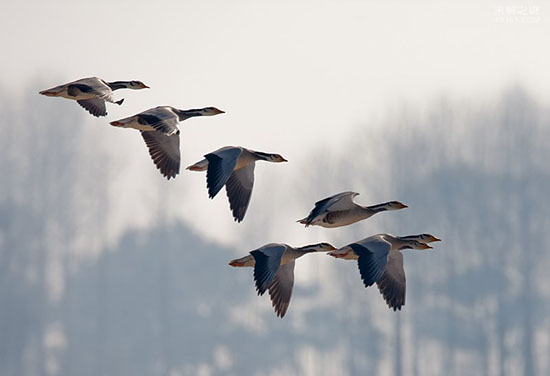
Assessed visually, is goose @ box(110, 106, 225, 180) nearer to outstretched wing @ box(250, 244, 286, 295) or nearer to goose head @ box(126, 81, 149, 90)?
goose head @ box(126, 81, 149, 90)

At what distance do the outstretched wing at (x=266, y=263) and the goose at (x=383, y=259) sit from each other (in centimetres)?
141

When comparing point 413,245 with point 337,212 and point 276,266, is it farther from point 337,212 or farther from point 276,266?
point 276,266

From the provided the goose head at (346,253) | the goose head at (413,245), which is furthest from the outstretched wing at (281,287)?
the goose head at (413,245)

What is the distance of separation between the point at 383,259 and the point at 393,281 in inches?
103

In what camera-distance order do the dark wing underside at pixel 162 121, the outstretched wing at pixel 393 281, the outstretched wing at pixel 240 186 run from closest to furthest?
the dark wing underside at pixel 162 121, the outstretched wing at pixel 240 186, the outstretched wing at pixel 393 281

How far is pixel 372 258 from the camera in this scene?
2898 cm

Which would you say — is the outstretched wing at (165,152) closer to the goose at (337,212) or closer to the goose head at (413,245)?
the goose at (337,212)

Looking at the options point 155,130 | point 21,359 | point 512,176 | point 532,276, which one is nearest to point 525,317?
point 532,276

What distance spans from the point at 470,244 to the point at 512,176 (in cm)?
593

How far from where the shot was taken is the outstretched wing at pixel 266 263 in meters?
28.8

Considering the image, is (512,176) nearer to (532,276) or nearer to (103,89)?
(532,276)

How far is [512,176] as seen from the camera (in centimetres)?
9469

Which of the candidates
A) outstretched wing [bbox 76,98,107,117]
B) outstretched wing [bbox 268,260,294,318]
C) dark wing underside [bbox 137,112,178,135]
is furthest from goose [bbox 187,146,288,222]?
outstretched wing [bbox 76,98,107,117]

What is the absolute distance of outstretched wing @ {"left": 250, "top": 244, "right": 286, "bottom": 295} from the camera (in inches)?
1133
